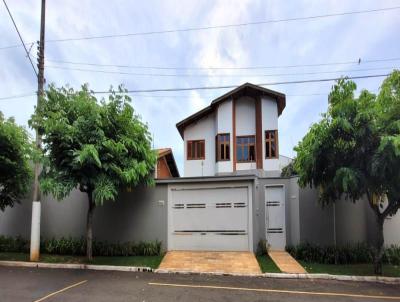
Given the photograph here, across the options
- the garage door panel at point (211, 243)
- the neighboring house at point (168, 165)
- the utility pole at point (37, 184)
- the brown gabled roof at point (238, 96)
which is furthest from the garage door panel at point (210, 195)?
the brown gabled roof at point (238, 96)

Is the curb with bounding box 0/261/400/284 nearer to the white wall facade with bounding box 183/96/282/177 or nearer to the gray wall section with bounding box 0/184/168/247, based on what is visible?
the gray wall section with bounding box 0/184/168/247

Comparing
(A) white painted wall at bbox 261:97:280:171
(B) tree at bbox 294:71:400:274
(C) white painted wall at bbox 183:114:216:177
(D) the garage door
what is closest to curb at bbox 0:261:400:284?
(B) tree at bbox 294:71:400:274

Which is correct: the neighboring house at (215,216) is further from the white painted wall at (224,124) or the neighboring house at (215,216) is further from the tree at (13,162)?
the white painted wall at (224,124)

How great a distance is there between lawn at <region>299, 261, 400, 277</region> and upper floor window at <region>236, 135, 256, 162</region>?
1160 centimetres

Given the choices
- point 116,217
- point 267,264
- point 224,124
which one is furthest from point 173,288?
point 224,124

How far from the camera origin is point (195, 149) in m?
23.1

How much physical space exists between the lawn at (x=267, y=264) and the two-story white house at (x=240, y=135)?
402 inches

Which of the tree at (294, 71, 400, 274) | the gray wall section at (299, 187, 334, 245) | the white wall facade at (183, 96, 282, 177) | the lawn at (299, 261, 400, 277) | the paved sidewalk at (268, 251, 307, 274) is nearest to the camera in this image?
the tree at (294, 71, 400, 274)

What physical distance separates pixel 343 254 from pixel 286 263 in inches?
80.9

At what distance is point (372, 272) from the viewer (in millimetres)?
9133

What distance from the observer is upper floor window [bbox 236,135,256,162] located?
2152cm

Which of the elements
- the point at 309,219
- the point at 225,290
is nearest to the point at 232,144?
the point at 309,219

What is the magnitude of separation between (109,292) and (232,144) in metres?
15.5

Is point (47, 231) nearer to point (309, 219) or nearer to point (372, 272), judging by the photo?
point (309, 219)
